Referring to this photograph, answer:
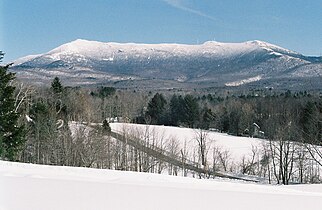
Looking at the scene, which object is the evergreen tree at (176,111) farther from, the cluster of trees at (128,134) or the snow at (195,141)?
the snow at (195,141)

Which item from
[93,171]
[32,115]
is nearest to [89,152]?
[32,115]

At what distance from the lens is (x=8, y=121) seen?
24812 millimetres

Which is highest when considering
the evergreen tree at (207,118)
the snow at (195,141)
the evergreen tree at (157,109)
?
the evergreen tree at (157,109)

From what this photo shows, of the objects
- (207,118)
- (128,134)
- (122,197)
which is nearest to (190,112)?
(207,118)

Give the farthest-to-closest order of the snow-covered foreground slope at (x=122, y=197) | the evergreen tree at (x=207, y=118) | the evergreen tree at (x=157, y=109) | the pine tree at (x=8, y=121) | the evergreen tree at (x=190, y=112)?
the evergreen tree at (x=157, y=109)
the evergreen tree at (x=190, y=112)
the evergreen tree at (x=207, y=118)
the pine tree at (x=8, y=121)
the snow-covered foreground slope at (x=122, y=197)

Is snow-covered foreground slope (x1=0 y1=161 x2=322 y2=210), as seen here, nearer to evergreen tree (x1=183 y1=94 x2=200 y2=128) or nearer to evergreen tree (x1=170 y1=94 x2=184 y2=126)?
evergreen tree (x1=183 y1=94 x2=200 y2=128)

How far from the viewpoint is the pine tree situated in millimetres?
24656

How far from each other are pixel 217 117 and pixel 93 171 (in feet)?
195

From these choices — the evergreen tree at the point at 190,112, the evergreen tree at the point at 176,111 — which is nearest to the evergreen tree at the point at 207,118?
the evergreen tree at the point at 190,112

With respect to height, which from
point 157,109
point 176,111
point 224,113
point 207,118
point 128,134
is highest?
point 157,109

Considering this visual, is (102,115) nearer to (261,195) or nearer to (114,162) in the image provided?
(114,162)

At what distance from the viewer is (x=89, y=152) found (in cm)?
3225

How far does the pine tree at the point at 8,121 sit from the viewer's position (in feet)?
80.9

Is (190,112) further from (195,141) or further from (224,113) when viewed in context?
(195,141)
